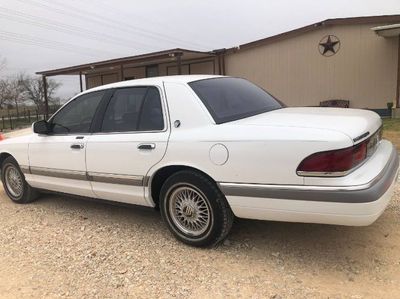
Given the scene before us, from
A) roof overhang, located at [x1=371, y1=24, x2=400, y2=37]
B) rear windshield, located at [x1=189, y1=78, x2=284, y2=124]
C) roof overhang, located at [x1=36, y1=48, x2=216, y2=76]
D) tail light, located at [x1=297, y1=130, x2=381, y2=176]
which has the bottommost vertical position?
tail light, located at [x1=297, y1=130, x2=381, y2=176]

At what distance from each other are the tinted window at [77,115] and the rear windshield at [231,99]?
4.42 ft

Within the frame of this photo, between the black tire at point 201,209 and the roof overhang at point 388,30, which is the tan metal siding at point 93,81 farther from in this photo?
the black tire at point 201,209

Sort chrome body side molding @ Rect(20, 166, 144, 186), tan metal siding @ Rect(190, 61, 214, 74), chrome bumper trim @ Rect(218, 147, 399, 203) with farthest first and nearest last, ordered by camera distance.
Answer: tan metal siding @ Rect(190, 61, 214, 74), chrome body side molding @ Rect(20, 166, 144, 186), chrome bumper trim @ Rect(218, 147, 399, 203)

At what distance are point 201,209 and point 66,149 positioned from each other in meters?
1.93

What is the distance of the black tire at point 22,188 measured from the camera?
5.89 metres

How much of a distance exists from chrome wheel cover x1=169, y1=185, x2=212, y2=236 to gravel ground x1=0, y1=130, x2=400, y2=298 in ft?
0.67

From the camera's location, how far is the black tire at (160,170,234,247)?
3.79 meters

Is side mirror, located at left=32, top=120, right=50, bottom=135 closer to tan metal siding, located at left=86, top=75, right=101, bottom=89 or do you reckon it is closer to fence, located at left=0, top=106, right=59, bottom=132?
tan metal siding, located at left=86, top=75, right=101, bottom=89

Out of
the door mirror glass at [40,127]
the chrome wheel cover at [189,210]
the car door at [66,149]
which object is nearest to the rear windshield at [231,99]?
the chrome wheel cover at [189,210]

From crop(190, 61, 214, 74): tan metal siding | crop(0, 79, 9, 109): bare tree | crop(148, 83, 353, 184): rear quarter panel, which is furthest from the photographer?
crop(0, 79, 9, 109): bare tree

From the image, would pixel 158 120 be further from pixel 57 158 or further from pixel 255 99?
pixel 57 158

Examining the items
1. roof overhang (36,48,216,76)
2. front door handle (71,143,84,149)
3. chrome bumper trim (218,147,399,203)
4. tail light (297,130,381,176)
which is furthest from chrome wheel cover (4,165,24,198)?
roof overhang (36,48,216,76)

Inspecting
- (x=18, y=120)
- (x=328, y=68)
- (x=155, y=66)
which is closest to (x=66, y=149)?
(x=328, y=68)

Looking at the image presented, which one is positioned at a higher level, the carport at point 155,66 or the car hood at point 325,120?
the carport at point 155,66
